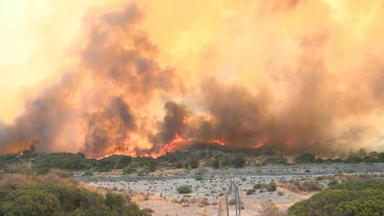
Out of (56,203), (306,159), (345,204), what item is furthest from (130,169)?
(345,204)

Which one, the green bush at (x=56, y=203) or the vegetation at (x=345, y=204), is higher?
the green bush at (x=56, y=203)

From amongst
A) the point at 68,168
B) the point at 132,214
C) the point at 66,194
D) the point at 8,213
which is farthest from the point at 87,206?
the point at 68,168

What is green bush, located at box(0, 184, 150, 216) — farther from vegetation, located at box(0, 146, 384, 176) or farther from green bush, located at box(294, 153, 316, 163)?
green bush, located at box(294, 153, 316, 163)

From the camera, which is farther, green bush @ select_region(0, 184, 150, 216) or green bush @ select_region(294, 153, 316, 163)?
Result: green bush @ select_region(294, 153, 316, 163)

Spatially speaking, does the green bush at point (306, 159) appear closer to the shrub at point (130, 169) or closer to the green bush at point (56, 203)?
the shrub at point (130, 169)

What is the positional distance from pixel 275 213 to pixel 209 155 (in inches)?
4093

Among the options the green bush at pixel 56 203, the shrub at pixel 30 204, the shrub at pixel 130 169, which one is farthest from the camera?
the shrub at pixel 130 169

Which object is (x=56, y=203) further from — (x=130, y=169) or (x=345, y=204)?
(x=130, y=169)

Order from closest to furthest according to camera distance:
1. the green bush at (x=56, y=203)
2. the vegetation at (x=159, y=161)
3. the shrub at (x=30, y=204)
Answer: the shrub at (x=30, y=204), the green bush at (x=56, y=203), the vegetation at (x=159, y=161)

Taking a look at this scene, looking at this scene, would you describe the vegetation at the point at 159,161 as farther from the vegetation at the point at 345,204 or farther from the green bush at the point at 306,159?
the vegetation at the point at 345,204

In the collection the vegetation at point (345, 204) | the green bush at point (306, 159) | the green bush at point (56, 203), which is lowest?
the vegetation at point (345, 204)

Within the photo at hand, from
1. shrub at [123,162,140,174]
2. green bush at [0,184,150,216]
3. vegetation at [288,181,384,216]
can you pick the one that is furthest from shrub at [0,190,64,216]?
shrub at [123,162,140,174]

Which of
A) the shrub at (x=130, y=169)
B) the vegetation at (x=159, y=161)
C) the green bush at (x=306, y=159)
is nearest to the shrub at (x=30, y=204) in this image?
the vegetation at (x=159, y=161)

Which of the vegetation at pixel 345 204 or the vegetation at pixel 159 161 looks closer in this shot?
the vegetation at pixel 345 204
